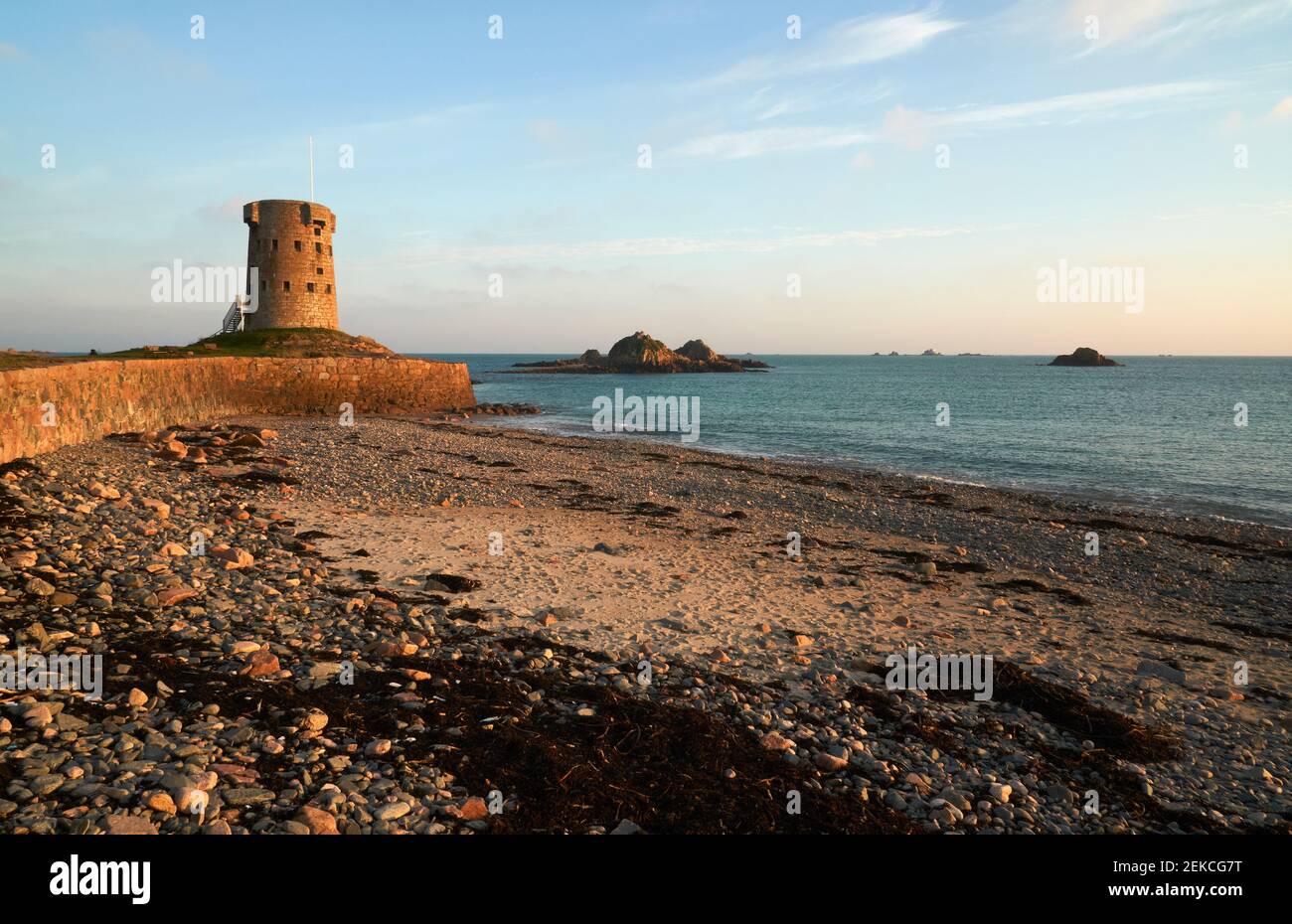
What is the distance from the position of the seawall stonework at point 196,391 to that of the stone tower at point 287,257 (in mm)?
11076

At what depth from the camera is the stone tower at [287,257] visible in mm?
50938

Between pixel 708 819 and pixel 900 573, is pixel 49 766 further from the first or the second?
pixel 900 573

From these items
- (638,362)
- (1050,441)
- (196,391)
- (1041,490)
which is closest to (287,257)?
(196,391)

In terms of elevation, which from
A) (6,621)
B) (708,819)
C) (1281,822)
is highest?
(6,621)

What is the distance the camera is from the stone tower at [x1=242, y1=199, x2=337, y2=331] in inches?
2005

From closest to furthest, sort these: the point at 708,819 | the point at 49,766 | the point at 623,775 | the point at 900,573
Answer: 1. the point at 49,766
2. the point at 708,819
3. the point at 623,775
4. the point at 900,573

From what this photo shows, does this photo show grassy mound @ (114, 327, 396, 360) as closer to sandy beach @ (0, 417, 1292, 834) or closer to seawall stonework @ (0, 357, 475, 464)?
seawall stonework @ (0, 357, 475, 464)

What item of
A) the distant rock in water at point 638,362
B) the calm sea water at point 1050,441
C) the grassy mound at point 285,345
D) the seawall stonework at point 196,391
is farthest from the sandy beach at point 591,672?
the distant rock in water at point 638,362

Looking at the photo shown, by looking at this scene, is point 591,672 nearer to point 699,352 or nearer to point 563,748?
point 563,748

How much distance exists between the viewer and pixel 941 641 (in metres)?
10.2

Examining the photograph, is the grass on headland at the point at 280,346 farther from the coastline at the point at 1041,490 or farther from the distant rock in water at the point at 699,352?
the distant rock in water at the point at 699,352

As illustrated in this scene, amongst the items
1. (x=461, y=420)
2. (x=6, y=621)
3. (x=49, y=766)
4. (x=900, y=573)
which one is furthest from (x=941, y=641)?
(x=461, y=420)

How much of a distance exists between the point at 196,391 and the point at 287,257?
921 inches
